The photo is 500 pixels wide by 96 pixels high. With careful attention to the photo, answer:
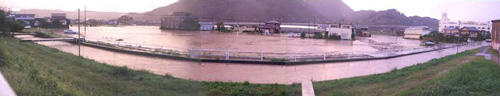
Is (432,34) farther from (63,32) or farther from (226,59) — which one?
(63,32)

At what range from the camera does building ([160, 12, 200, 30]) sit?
646 cm

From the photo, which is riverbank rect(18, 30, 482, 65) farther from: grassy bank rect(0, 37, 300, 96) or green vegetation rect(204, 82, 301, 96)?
green vegetation rect(204, 82, 301, 96)

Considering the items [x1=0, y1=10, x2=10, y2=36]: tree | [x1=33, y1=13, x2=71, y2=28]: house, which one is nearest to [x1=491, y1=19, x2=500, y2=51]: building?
[x1=0, y1=10, x2=10, y2=36]: tree

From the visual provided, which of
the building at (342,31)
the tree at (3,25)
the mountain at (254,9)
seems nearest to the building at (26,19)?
the tree at (3,25)

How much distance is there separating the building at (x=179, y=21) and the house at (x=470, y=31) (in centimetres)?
1765

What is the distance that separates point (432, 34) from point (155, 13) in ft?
67.2

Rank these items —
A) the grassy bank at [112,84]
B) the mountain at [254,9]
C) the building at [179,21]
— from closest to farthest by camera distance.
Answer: the grassy bank at [112,84] → the building at [179,21] → the mountain at [254,9]

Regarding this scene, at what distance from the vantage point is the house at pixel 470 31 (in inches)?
772

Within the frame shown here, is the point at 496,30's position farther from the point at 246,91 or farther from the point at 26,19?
the point at 26,19

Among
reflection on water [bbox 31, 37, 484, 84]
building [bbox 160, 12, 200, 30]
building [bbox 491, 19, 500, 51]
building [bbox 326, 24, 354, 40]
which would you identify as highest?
building [bbox 326, 24, 354, 40]

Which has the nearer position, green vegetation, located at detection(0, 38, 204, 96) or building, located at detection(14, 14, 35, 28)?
green vegetation, located at detection(0, 38, 204, 96)

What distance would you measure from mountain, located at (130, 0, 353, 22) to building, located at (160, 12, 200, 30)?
0.29 feet

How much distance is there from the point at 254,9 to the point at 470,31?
16.0 m

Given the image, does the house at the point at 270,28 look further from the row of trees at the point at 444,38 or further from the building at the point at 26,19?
the row of trees at the point at 444,38
